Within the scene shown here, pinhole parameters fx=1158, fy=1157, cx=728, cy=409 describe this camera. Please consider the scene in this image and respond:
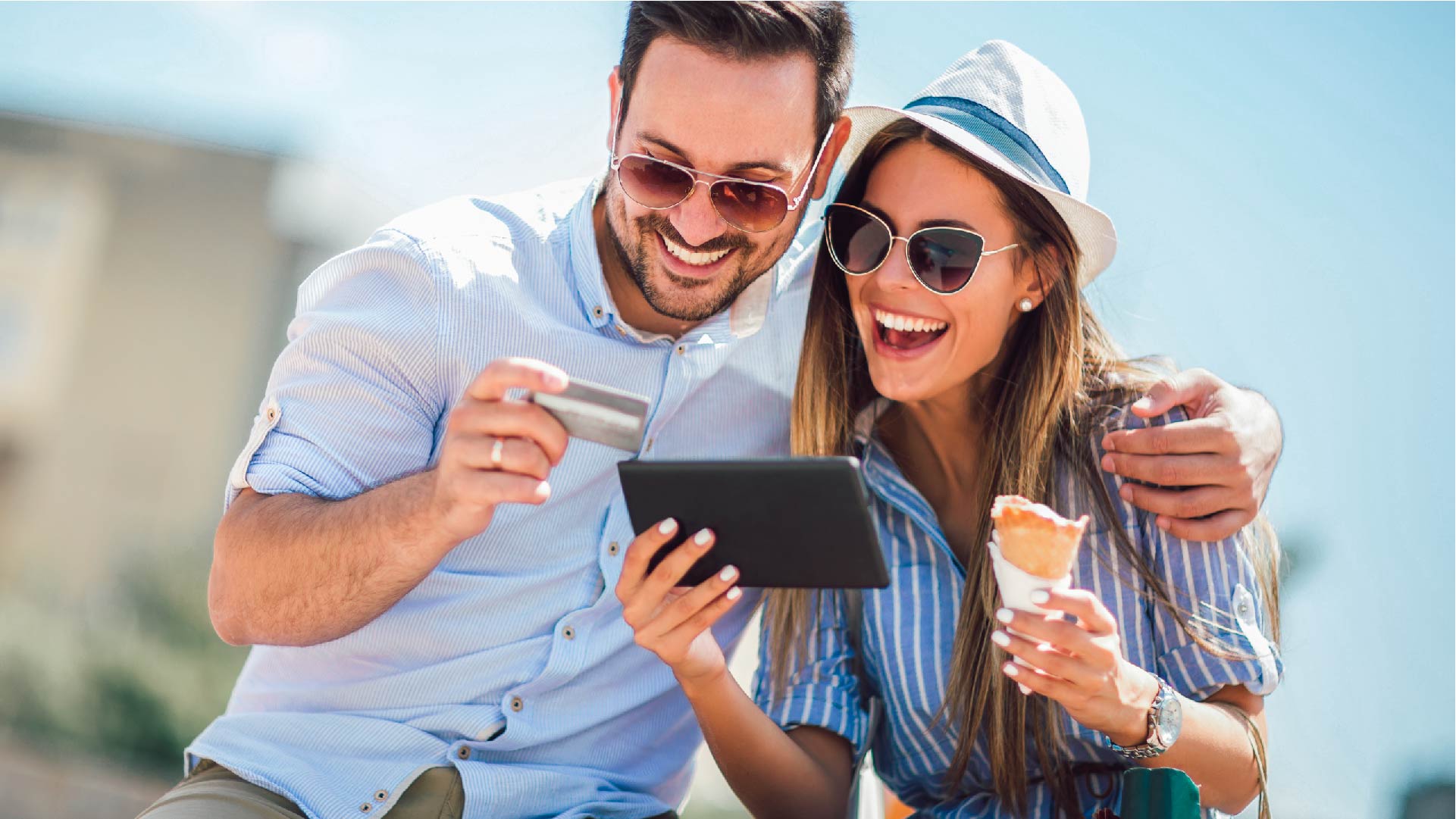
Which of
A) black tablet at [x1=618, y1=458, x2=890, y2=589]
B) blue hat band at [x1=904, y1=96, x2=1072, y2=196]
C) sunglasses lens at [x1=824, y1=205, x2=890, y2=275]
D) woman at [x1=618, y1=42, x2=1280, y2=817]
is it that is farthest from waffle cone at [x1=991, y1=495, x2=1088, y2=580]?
blue hat band at [x1=904, y1=96, x2=1072, y2=196]

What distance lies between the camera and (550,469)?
272 centimetres

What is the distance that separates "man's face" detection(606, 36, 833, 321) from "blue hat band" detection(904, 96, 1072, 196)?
0.42 metres

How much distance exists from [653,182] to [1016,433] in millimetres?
1227

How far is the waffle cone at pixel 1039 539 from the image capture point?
7.56 ft

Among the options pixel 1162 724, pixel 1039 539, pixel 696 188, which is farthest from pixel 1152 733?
pixel 696 188

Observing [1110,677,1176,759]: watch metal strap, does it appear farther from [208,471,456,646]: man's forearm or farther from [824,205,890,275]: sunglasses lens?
[208,471,456,646]: man's forearm

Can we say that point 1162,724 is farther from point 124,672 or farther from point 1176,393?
point 124,672

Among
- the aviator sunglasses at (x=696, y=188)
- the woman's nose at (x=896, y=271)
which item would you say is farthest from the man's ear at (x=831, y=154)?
the woman's nose at (x=896, y=271)

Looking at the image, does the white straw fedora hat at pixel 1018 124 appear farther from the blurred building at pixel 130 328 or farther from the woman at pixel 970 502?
the blurred building at pixel 130 328

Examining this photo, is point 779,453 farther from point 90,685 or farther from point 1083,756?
point 90,685

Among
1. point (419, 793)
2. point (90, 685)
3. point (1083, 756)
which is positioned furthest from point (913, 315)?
point (90, 685)

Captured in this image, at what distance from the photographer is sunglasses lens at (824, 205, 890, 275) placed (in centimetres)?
316

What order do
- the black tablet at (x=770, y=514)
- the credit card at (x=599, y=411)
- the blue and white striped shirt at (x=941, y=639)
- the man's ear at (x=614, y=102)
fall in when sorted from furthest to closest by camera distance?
the man's ear at (x=614, y=102) < the blue and white striped shirt at (x=941, y=639) < the black tablet at (x=770, y=514) < the credit card at (x=599, y=411)

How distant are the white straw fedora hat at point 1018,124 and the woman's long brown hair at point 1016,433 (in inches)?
2.4
